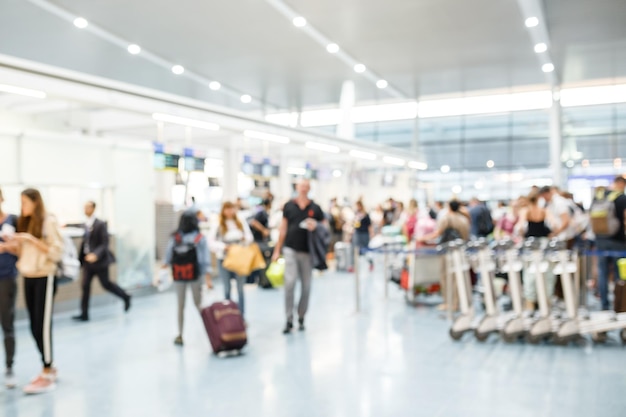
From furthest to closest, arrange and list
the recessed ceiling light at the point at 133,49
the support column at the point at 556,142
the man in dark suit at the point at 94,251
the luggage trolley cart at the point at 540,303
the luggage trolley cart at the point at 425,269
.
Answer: the support column at the point at 556,142 < the recessed ceiling light at the point at 133,49 < the luggage trolley cart at the point at 425,269 < the man in dark suit at the point at 94,251 < the luggage trolley cart at the point at 540,303

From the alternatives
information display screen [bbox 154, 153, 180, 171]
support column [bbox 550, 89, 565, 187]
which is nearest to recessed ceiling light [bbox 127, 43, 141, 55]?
information display screen [bbox 154, 153, 180, 171]

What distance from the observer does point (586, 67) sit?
14.6m

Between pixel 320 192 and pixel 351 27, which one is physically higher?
pixel 351 27

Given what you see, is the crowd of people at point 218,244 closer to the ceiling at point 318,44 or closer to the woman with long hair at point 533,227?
the woman with long hair at point 533,227

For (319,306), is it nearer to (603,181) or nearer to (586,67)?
(586,67)

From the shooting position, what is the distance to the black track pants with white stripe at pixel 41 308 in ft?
16.3

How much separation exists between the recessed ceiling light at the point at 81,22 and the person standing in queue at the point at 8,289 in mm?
6103

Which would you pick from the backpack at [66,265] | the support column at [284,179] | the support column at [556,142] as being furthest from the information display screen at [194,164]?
the support column at [556,142]

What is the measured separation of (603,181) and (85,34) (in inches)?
555

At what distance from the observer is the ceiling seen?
9766 millimetres

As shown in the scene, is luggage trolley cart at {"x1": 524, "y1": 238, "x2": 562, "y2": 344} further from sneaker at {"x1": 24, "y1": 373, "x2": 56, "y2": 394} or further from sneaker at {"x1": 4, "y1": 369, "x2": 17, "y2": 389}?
sneaker at {"x1": 4, "y1": 369, "x2": 17, "y2": 389}

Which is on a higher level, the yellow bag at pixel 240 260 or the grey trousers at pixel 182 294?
the yellow bag at pixel 240 260

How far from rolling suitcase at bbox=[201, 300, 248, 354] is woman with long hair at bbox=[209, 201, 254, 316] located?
3.87 feet

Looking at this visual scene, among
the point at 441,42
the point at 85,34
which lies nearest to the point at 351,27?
the point at 441,42
